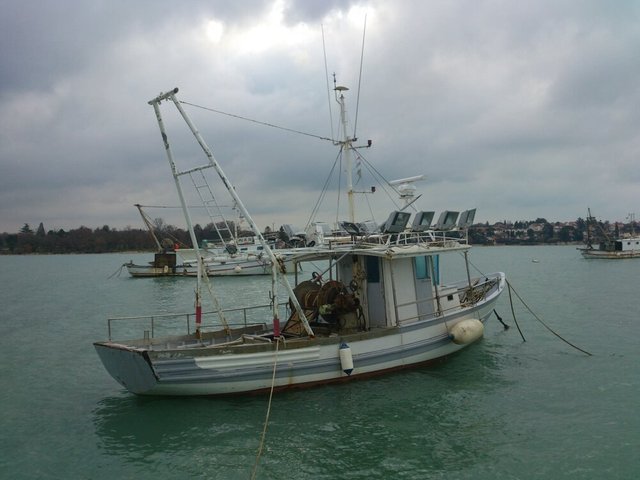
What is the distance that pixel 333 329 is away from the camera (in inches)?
517

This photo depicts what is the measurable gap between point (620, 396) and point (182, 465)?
10013 millimetres

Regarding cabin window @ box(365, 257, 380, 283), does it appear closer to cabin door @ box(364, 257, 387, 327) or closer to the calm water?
cabin door @ box(364, 257, 387, 327)

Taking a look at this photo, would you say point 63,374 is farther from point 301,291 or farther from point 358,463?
point 358,463

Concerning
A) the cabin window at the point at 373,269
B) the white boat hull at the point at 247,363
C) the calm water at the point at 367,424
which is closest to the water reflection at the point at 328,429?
the calm water at the point at 367,424

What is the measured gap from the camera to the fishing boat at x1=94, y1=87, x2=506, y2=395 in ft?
35.0

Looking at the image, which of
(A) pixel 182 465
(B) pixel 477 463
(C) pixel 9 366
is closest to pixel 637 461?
(B) pixel 477 463

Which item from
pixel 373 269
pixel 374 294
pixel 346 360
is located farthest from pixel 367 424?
pixel 373 269

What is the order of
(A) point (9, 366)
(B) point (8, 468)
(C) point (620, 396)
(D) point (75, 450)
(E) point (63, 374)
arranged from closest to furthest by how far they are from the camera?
(B) point (8, 468) → (D) point (75, 450) → (C) point (620, 396) → (E) point (63, 374) → (A) point (9, 366)

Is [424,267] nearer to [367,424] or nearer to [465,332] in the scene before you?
[465,332]

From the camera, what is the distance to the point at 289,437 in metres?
9.51

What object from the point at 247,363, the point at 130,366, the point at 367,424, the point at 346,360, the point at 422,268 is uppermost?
the point at 422,268

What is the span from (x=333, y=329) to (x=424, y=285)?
2.86m

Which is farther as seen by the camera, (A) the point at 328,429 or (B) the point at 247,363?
(B) the point at 247,363

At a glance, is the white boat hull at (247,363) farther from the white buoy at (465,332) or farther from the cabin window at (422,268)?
the cabin window at (422,268)
